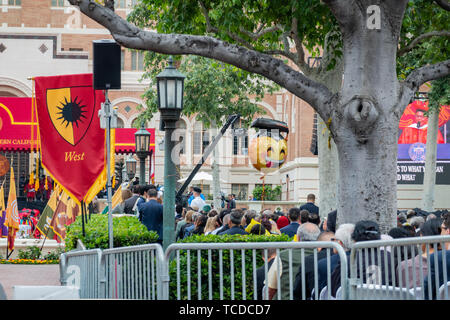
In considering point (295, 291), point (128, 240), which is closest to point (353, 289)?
point (295, 291)

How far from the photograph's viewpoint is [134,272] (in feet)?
24.4

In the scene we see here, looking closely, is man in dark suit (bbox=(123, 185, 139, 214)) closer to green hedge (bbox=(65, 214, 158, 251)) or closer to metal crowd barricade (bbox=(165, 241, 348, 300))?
green hedge (bbox=(65, 214, 158, 251))

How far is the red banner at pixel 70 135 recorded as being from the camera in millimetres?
11148

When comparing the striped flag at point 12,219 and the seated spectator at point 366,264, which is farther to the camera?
the striped flag at point 12,219

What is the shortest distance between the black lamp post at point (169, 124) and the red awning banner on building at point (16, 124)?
1110 cm

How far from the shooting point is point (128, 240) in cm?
1098

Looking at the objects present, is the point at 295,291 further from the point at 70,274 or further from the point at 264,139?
the point at 264,139

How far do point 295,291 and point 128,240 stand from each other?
184 inches

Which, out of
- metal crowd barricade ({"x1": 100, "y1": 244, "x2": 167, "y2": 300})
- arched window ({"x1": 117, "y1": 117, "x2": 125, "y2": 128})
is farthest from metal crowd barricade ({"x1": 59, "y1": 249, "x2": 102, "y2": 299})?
arched window ({"x1": 117, "y1": 117, "x2": 125, "y2": 128})

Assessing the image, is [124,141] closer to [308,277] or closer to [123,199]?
[123,199]

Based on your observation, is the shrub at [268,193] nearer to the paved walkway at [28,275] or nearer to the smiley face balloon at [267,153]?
the smiley face balloon at [267,153]

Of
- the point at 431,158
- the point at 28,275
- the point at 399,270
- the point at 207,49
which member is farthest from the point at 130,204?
the point at 431,158

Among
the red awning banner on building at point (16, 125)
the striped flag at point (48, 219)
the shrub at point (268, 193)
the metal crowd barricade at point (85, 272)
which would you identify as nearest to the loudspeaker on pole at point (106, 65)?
the metal crowd barricade at point (85, 272)

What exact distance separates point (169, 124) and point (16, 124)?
12319mm
